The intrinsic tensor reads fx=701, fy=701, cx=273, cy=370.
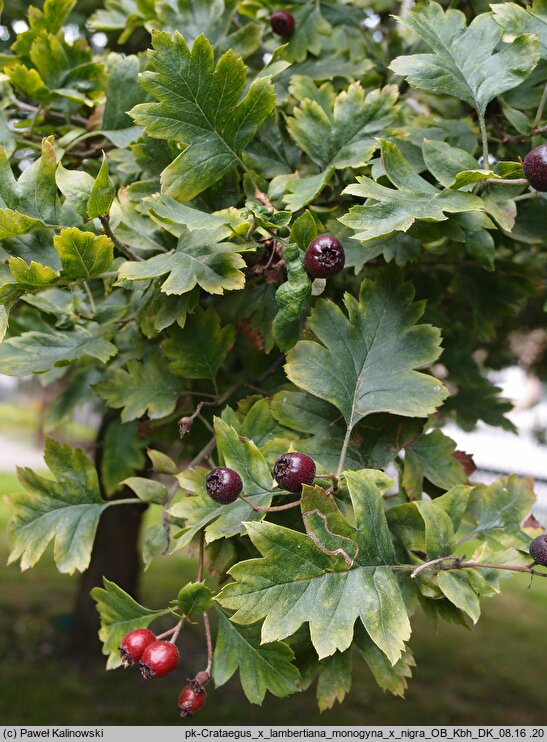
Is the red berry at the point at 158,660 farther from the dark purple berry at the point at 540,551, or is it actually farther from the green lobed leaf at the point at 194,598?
the dark purple berry at the point at 540,551

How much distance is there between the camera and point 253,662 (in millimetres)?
1375

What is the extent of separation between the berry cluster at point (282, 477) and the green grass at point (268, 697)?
10.1ft

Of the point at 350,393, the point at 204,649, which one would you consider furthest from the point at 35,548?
the point at 204,649

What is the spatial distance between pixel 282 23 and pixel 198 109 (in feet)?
2.30

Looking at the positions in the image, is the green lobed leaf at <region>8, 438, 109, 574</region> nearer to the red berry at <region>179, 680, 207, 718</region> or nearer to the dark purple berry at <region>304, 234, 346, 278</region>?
the red berry at <region>179, 680, 207, 718</region>

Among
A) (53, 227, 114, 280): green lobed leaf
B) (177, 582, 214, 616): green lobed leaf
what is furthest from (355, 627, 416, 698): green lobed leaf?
(53, 227, 114, 280): green lobed leaf

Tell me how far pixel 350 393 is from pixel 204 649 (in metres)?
4.99

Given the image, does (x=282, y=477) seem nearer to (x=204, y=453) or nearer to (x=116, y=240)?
(x=204, y=453)

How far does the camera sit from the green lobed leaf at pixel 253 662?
1332 mm

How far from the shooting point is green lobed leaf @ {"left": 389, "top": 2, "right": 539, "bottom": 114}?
1.42 metres

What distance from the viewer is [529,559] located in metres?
1.34

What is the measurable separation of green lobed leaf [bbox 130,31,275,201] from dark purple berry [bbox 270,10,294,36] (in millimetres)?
618

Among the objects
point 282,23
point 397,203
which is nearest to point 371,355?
point 397,203

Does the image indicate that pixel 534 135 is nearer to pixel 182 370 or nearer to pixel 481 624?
pixel 182 370
